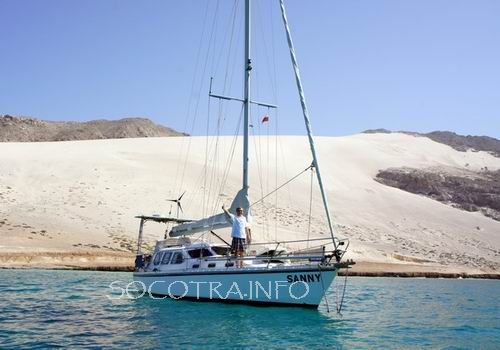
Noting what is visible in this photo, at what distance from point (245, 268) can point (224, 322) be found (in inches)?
110

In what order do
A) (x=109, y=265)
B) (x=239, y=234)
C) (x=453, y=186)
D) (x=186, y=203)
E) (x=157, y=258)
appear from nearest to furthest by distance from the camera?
(x=239, y=234) → (x=157, y=258) → (x=109, y=265) → (x=186, y=203) → (x=453, y=186)

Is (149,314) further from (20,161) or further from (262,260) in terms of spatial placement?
(20,161)

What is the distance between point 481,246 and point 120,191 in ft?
116

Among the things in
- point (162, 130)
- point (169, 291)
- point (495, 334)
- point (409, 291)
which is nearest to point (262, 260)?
point (169, 291)

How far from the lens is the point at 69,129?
122688 mm

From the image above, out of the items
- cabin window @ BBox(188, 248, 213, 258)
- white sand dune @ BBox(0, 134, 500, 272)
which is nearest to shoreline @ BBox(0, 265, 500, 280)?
white sand dune @ BBox(0, 134, 500, 272)

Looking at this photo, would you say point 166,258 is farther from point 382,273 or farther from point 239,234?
point 382,273

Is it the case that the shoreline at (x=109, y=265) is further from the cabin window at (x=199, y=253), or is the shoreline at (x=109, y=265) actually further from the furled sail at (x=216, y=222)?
the cabin window at (x=199, y=253)

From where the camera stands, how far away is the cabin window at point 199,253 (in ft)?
69.9

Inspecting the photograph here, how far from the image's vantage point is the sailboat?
18344mm

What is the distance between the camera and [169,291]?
21906 mm

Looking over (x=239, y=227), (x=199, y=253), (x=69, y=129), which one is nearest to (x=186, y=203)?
(x=199, y=253)

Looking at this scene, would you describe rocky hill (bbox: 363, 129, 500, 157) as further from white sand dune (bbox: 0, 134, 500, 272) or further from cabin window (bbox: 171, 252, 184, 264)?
cabin window (bbox: 171, 252, 184, 264)

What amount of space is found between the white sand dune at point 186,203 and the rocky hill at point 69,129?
4420cm
